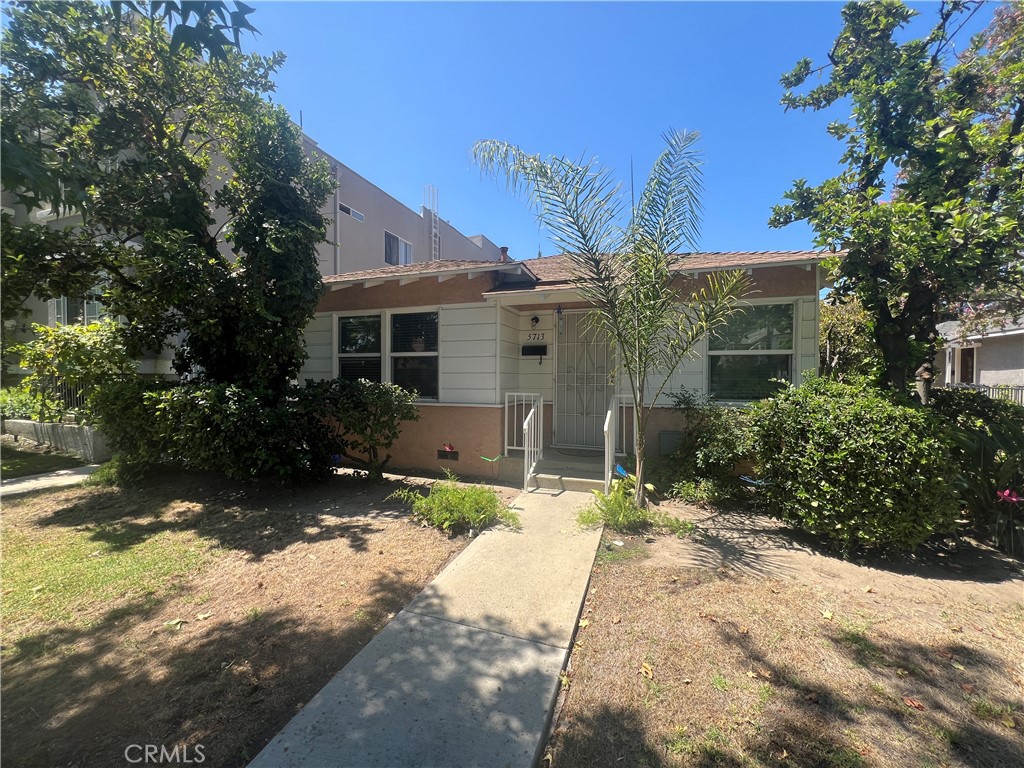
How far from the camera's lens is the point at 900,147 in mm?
4895

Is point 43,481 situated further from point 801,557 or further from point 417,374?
point 801,557

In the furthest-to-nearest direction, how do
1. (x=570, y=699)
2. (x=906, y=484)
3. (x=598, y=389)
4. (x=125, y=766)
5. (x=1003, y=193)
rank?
1. (x=598, y=389)
2. (x=1003, y=193)
3. (x=906, y=484)
4. (x=570, y=699)
5. (x=125, y=766)

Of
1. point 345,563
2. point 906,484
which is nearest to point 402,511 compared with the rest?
point 345,563

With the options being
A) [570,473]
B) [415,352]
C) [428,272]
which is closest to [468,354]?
[415,352]

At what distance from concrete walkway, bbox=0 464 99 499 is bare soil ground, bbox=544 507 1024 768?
→ 27.4 feet

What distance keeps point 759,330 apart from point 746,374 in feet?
2.23

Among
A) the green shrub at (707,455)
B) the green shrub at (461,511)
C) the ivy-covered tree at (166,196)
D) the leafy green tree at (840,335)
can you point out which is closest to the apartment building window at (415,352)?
the ivy-covered tree at (166,196)

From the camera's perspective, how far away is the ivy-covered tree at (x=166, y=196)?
207 inches

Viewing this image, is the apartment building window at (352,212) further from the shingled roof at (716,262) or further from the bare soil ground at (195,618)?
the bare soil ground at (195,618)

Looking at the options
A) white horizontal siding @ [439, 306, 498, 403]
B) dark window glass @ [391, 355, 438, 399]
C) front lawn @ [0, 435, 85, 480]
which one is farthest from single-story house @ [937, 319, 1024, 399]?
front lawn @ [0, 435, 85, 480]

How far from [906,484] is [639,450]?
2363 millimetres

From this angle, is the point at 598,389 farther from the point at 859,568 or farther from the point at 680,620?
the point at 680,620

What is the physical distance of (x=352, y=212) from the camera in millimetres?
16016

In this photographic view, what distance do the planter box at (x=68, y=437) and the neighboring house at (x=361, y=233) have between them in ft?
9.24
